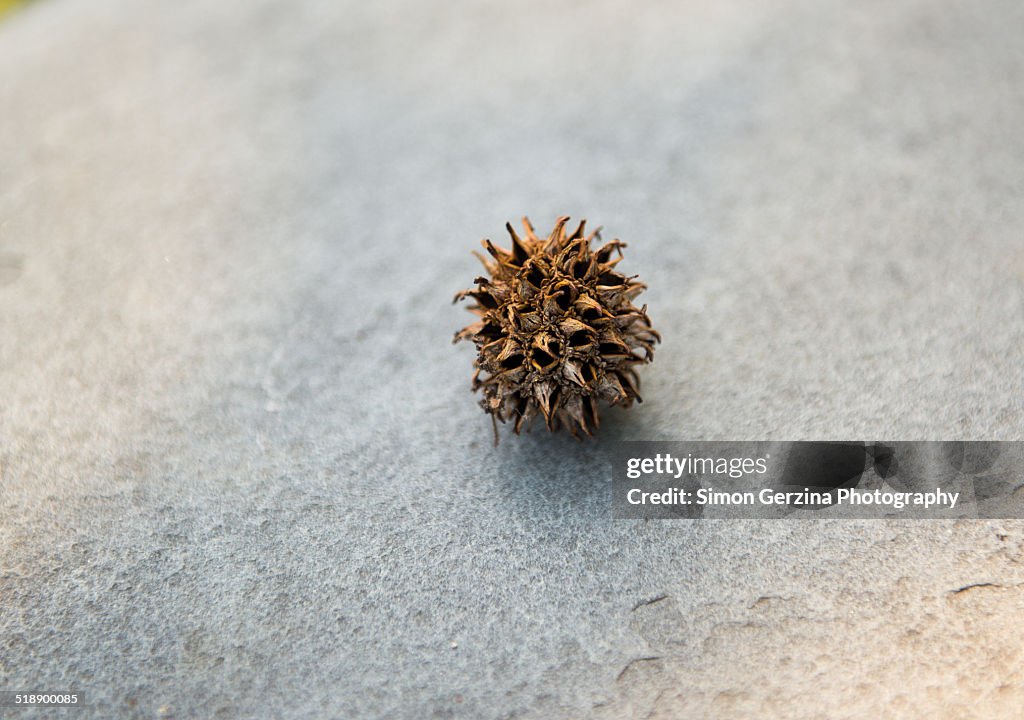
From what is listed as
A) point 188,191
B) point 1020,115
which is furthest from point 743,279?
point 188,191

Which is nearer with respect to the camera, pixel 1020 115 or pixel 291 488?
pixel 291 488

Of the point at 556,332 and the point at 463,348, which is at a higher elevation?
the point at 463,348

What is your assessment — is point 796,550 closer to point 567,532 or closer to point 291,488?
point 567,532

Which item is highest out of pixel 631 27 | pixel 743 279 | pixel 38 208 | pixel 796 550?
pixel 631 27

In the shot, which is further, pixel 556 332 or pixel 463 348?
pixel 463 348
